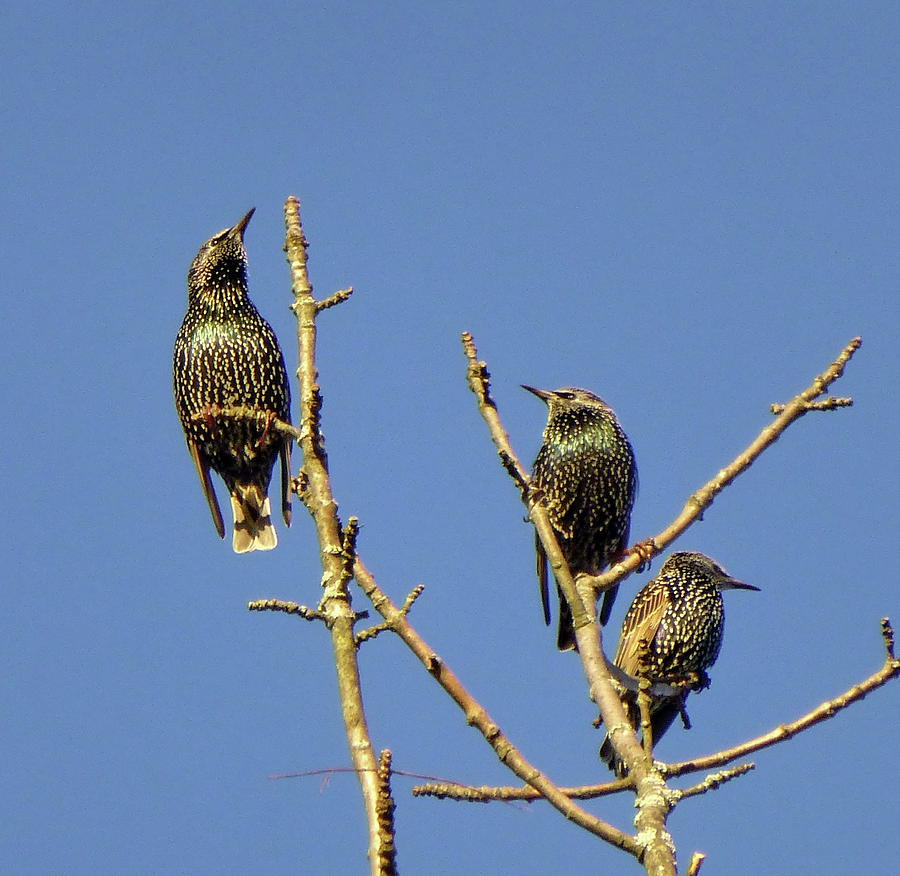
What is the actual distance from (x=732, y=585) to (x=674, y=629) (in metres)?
0.63

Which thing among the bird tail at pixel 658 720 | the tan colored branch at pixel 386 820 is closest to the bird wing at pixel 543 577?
the bird tail at pixel 658 720

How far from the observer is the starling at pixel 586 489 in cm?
764

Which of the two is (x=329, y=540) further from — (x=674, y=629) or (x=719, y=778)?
(x=674, y=629)

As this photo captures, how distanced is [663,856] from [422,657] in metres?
0.77

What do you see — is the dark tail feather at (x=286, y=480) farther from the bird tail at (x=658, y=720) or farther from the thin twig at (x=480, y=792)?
the thin twig at (x=480, y=792)

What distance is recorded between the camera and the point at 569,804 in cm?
320

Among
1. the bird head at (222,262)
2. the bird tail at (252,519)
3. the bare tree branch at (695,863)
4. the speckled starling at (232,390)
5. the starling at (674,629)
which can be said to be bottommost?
the bare tree branch at (695,863)

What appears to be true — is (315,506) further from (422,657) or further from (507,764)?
(507,764)

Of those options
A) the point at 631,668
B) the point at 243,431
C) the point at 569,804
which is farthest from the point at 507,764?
the point at 243,431

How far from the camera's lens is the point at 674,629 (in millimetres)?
7359

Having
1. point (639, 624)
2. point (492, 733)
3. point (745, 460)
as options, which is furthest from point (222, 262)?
point (492, 733)

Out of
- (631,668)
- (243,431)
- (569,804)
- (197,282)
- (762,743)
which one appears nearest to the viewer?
(569,804)

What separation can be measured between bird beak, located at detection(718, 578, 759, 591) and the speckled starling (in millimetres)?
2366

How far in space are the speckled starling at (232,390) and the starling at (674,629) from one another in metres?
1.94
